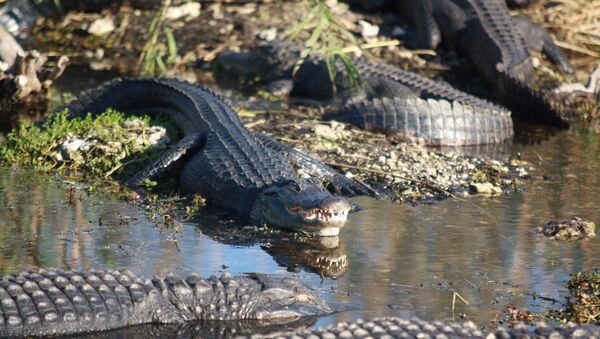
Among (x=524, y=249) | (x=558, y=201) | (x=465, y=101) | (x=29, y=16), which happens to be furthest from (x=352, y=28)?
(x=524, y=249)

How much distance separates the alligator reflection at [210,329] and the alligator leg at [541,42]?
860 cm

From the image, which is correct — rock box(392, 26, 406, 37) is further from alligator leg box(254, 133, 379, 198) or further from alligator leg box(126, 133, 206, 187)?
alligator leg box(126, 133, 206, 187)

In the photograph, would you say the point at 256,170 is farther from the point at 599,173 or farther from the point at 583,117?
the point at 583,117

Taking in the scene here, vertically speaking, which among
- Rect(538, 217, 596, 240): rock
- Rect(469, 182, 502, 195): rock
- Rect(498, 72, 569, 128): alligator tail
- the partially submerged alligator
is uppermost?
the partially submerged alligator

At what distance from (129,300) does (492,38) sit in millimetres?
8629

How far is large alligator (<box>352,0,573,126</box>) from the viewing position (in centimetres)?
1238

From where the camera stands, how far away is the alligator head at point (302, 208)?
709 cm

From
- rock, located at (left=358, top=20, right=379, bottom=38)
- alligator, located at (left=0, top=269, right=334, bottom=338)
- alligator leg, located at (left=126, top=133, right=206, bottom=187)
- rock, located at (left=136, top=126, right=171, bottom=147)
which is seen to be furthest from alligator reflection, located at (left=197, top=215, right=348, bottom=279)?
rock, located at (left=358, top=20, right=379, bottom=38)

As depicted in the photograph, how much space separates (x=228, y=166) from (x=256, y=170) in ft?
0.79

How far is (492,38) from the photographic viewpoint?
1304 centimetres

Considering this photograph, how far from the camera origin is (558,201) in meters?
8.39

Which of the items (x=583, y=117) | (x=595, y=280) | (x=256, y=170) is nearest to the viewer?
(x=595, y=280)

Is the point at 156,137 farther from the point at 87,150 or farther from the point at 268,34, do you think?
the point at 268,34

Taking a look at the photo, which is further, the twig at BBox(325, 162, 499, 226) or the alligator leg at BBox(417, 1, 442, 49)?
the alligator leg at BBox(417, 1, 442, 49)
